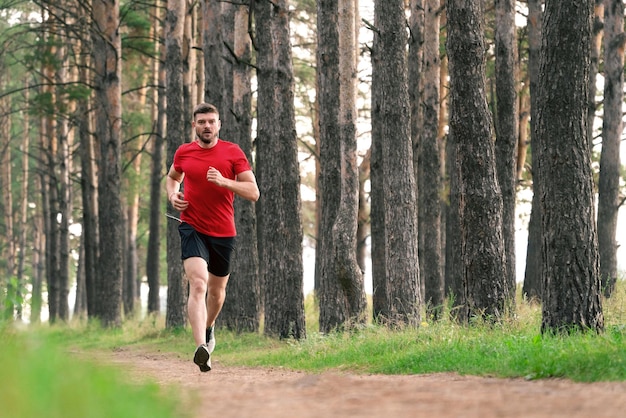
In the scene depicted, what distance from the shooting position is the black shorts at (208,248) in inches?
396

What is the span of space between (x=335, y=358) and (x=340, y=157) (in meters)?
5.97

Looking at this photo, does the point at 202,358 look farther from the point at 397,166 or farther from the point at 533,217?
the point at 533,217

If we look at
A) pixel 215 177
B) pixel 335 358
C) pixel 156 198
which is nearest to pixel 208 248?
pixel 215 177

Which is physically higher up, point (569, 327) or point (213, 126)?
point (213, 126)

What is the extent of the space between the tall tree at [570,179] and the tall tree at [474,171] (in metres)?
2.26

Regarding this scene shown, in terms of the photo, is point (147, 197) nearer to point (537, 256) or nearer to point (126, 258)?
point (126, 258)

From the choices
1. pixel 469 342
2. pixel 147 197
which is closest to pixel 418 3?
pixel 469 342

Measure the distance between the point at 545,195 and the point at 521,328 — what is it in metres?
1.97

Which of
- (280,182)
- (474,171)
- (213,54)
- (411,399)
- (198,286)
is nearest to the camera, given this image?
(411,399)

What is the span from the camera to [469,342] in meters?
10.1

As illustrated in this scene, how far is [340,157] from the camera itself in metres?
16.9

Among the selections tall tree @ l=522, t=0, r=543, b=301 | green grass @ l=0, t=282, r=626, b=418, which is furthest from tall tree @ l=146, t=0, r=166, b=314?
green grass @ l=0, t=282, r=626, b=418

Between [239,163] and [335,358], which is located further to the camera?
[335,358]

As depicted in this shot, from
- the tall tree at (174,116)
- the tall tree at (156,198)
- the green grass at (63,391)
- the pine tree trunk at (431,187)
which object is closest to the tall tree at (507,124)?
the pine tree trunk at (431,187)
